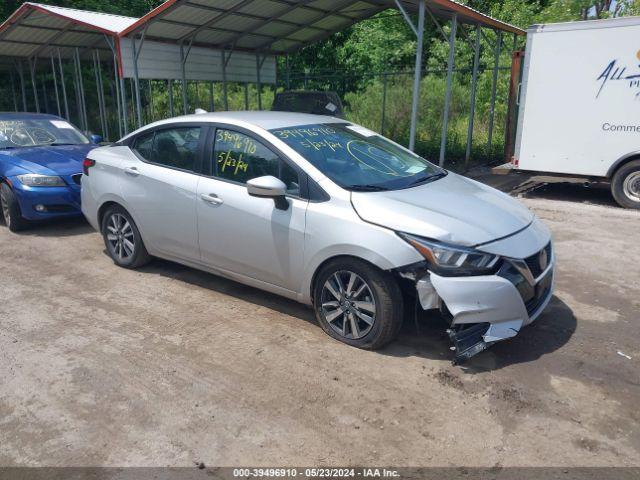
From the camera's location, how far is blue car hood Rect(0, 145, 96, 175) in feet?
24.3

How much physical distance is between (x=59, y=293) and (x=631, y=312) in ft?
17.6

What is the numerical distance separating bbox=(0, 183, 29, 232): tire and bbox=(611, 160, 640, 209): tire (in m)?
9.06

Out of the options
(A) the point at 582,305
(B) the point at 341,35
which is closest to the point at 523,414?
(A) the point at 582,305

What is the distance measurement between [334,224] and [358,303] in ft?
2.01

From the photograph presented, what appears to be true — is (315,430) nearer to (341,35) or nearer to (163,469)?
(163,469)

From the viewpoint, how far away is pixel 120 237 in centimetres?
586

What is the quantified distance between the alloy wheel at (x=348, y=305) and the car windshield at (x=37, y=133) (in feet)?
21.0

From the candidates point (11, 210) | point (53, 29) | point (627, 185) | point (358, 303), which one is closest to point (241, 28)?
point (53, 29)

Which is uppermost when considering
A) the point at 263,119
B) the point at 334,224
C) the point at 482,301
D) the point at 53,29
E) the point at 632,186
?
the point at 53,29

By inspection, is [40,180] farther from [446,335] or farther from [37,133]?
[446,335]

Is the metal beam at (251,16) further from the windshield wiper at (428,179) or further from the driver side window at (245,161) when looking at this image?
the windshield wiper at (428,179)

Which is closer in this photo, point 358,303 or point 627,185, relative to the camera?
point 358,303

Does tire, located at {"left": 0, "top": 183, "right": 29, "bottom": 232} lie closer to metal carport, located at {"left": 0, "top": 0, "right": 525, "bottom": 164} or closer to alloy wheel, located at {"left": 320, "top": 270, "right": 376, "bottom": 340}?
metal carport, located at {"left": 0, "top": 0, "right": 525, "bottom": 164}

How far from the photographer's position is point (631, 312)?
4781 millimetres
